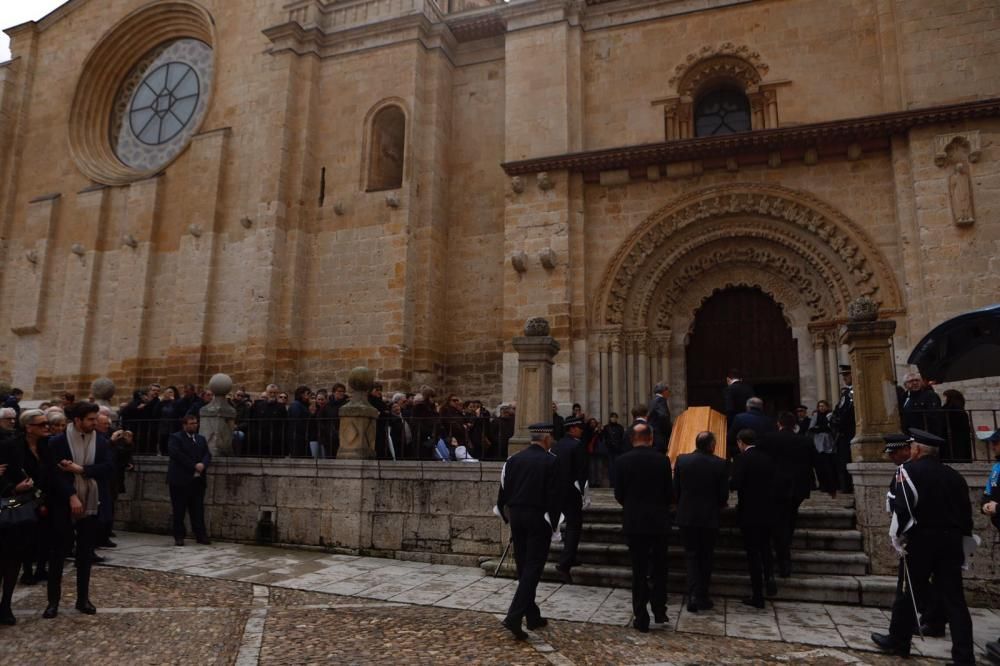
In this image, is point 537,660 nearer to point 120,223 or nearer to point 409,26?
point 409,26

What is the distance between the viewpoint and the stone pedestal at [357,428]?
9695 millimetres

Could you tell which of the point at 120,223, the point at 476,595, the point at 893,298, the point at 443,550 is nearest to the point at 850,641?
the point at 476,595

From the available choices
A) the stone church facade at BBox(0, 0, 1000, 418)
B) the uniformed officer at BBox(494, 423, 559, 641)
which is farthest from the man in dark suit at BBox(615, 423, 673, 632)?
the stone church facade at BBox(0, 0, 1000, 418)

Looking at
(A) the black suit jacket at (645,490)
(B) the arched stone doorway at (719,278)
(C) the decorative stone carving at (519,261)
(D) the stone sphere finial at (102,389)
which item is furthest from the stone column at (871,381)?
(D) the stone sphere finial at (102,389)

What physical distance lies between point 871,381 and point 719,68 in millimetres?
8495

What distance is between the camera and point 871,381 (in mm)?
7852

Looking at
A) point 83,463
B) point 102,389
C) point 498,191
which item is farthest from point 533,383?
point 102,389

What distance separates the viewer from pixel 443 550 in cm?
891

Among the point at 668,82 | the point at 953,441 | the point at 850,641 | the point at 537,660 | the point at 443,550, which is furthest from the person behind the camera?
the point at 668,82

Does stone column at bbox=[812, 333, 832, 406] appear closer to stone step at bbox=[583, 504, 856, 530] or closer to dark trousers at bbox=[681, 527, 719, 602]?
stone step at bbox=[583, 504, 856, 530]

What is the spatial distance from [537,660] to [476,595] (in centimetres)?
208

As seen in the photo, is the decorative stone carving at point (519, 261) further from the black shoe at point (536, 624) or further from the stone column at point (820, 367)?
the black shoe at point (536, 624)

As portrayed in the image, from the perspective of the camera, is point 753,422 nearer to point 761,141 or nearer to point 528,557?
point 528,557

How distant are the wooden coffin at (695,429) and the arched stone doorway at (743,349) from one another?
3646mm
